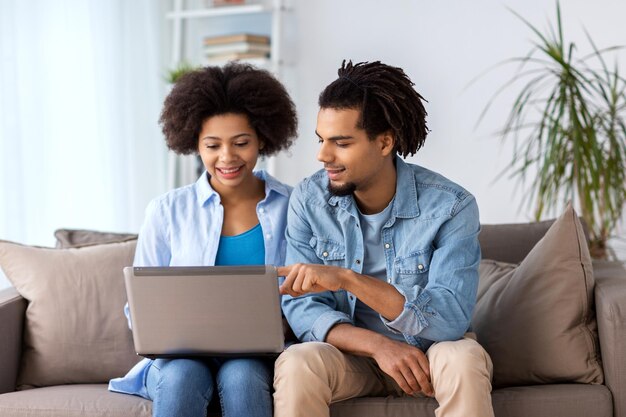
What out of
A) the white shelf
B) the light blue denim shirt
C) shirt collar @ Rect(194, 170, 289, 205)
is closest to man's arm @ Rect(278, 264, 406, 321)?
the light blue denim shirt

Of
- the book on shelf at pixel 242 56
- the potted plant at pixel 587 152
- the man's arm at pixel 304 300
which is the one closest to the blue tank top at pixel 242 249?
the man's arm at pixel 304 300

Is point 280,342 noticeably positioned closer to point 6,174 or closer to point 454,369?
point 454,369

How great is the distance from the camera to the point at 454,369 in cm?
193

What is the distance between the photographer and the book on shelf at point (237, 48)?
14.5ft

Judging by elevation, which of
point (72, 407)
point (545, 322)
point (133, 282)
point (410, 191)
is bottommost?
point (72, 407)

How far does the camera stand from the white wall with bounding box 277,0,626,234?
3.86 meters

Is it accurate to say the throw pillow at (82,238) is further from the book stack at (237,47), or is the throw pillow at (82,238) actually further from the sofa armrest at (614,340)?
the book stack at (237,47)

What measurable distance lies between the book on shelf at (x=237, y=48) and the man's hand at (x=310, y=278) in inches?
100.0

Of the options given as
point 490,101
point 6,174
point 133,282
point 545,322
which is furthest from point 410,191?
point 6,174

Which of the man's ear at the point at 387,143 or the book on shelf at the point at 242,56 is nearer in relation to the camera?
the man's ear at the point at 387,143

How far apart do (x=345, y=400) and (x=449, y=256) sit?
41 cm

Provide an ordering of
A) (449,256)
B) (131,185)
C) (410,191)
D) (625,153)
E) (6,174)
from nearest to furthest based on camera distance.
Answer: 1. (449,256)
2. (410,191)
3. (625,153)
4. (6,174)
5. (131,185)

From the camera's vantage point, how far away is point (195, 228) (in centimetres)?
241

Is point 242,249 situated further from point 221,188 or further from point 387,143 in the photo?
point 387,143
